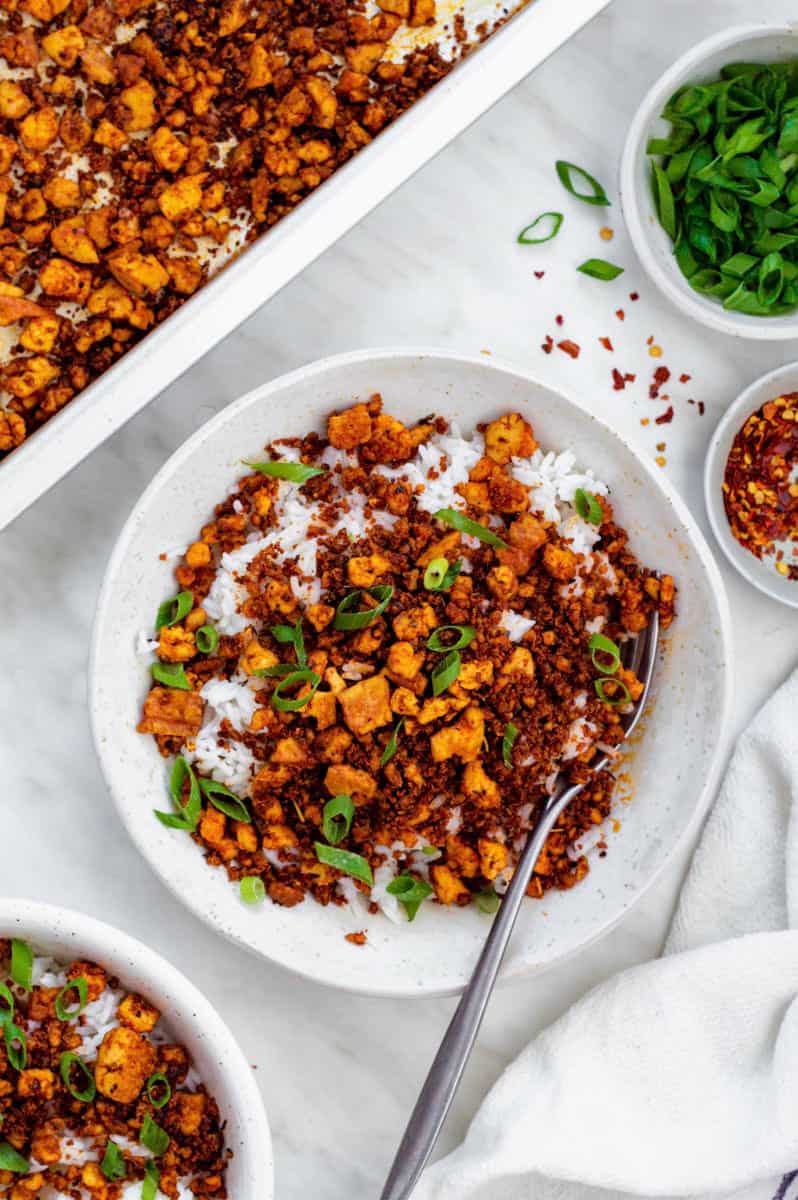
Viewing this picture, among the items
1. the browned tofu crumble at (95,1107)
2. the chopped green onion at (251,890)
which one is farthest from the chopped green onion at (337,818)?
the browned tofu crumble at (95,1107)

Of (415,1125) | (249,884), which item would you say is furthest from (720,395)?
(415,1125)

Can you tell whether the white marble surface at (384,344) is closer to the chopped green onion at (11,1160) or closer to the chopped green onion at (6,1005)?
the chopped green onion at (6,1005)

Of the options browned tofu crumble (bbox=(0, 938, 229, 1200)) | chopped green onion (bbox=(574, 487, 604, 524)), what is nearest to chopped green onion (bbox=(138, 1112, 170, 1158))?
browned tofu crumble (bbox=(0, 938, 229, 1200))

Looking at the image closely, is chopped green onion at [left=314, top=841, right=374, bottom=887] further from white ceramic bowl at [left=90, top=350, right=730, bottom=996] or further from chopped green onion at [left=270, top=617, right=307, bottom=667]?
chopped green onion at [left=270, top=617, right=307, bottom=667]

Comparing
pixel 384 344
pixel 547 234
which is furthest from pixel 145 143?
pixel 547 234

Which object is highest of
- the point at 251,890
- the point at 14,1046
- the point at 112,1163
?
the point at 251,890

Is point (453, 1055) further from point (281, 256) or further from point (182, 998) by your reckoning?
point (281, 256)

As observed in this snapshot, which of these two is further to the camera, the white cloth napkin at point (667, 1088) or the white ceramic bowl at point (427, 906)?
the white cloth napkin at point (667, 1088)
